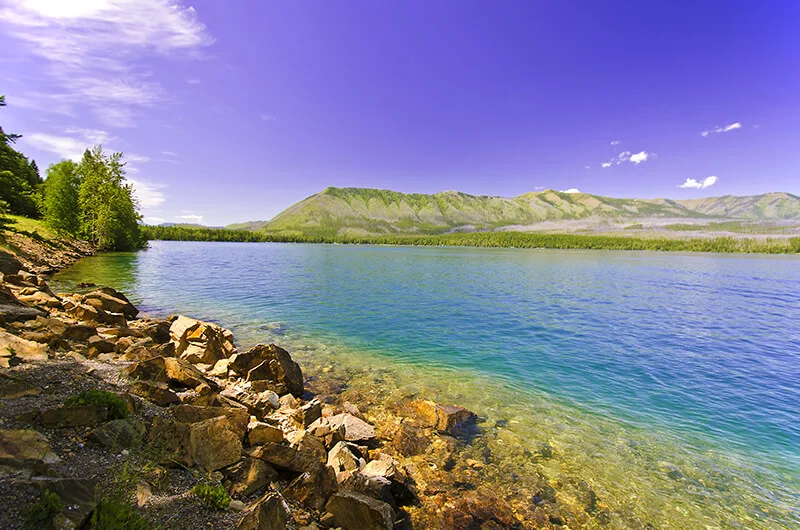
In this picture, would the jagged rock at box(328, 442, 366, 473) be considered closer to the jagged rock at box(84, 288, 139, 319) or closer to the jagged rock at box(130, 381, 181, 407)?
the jagged rock at box(130, 381, 181, 407)

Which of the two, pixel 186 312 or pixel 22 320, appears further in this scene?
pixel 186 312

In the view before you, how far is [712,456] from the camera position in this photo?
1196cm

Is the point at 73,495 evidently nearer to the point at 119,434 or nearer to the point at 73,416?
the point at 119,434

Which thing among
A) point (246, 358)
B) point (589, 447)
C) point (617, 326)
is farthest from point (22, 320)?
point (617, 326)

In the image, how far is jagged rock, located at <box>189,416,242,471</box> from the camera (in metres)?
7.53

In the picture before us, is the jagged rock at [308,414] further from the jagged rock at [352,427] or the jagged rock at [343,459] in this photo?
the jagged rock at [343,459]

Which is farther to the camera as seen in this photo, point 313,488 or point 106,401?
point 313,488

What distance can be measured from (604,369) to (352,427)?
15803 mm

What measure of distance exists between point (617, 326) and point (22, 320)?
37673 mm

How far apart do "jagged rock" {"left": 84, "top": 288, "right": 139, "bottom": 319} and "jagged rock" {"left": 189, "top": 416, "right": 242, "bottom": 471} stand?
18.1 metres

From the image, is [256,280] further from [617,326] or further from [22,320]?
[617,326]

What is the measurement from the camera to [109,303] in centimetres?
2170

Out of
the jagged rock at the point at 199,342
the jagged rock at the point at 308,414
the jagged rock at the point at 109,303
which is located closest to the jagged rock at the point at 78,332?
the jagged rock at the point at 199,342

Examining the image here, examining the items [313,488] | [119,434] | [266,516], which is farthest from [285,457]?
[119,434]
